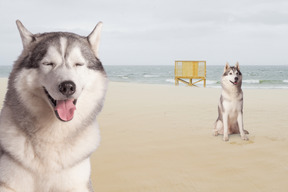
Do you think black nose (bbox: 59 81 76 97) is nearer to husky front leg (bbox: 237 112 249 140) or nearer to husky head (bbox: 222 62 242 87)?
husky head (bbox: 222 62 242 87)

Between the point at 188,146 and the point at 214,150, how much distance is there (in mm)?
425

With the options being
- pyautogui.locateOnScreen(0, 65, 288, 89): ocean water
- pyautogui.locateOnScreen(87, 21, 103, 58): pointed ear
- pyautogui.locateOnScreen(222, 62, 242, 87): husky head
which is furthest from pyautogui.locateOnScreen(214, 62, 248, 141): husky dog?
pyautogui.locateOnScreen(0, 65, 288, 89): ocean water

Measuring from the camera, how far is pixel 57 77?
2.32m

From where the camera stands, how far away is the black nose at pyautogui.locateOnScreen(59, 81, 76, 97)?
2.28 meters

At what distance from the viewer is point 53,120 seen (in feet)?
8.34

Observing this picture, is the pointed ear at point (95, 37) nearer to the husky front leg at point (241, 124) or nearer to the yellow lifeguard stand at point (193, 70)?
the husky front leg at point (241, 124)

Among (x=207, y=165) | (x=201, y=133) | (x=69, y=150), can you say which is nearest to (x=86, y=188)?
(x=69, y=150)

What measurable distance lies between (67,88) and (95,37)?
0.67m

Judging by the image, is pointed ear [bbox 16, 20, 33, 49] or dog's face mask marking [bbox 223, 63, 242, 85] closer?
pointed ear [bbox 16, 20, 33, 49]

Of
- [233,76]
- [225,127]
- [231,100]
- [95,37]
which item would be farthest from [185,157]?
[95,37]

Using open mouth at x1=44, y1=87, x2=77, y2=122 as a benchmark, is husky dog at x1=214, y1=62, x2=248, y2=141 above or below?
below

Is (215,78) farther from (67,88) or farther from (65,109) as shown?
(67,88)

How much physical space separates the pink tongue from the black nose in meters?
0.13

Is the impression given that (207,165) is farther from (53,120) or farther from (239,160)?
(53,120)
